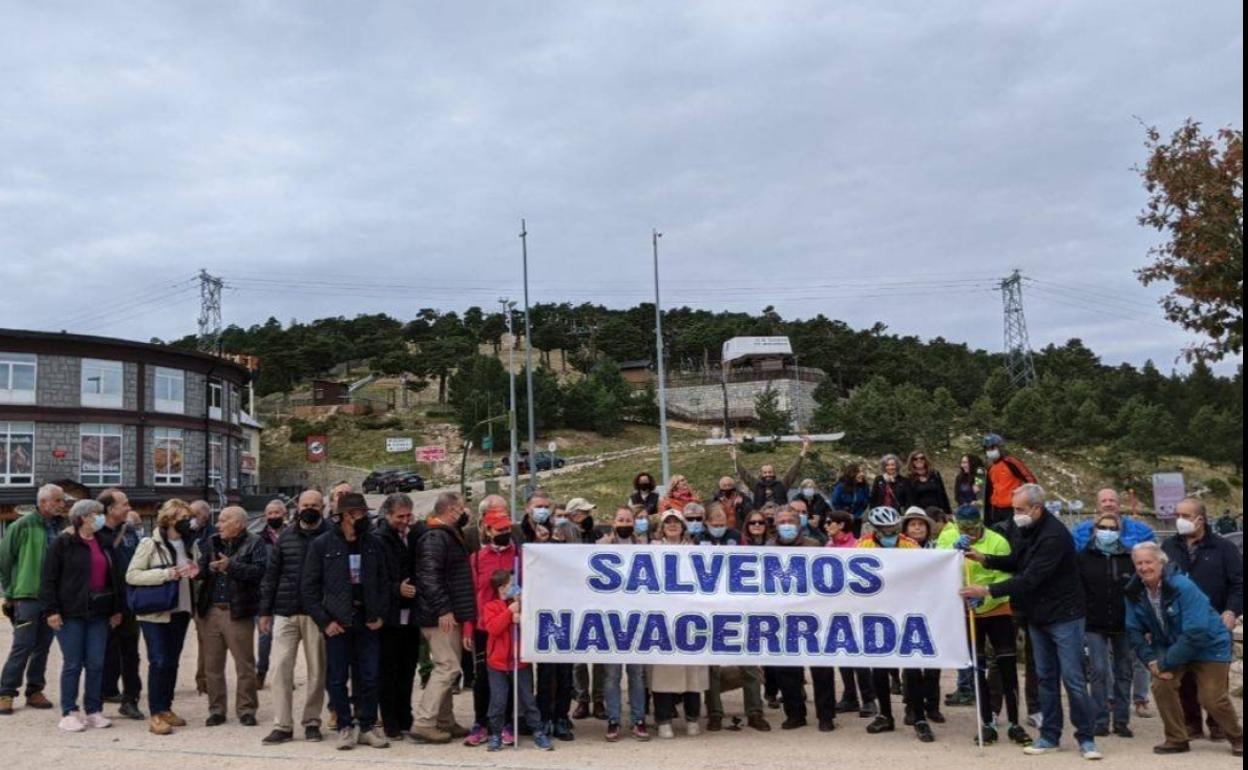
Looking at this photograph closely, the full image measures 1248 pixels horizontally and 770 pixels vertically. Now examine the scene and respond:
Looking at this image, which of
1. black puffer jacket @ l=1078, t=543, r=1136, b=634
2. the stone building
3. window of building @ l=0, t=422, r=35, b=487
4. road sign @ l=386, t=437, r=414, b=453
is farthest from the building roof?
black puffer jacket @ l=1078, t=543, r=1136, b=634

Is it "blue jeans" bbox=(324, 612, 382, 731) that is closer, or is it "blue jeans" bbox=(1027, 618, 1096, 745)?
"blue jeans" bbox=(1027, 618, 1096, 745)

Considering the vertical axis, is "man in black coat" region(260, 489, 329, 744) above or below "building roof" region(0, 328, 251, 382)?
below

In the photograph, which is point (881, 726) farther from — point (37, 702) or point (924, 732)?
point (37, 702)

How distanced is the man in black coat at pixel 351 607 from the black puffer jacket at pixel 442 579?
11.7 inches

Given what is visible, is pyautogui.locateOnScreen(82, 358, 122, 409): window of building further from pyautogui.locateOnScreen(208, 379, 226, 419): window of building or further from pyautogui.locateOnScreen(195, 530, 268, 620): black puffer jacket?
pyautogui.locateOnScreen(195, 530, 268, 620): black puffer jacket

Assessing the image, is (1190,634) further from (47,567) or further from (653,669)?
(47,567)

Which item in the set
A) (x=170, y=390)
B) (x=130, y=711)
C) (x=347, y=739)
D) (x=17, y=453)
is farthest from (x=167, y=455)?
(x=347, y=739)

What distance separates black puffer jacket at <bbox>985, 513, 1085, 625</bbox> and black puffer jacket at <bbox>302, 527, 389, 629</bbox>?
15.9 feet

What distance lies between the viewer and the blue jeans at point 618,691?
822 cm

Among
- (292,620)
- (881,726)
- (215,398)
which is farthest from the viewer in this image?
(215,398)

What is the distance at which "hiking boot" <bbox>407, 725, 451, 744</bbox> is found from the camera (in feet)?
26.5

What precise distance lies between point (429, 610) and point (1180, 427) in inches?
2167

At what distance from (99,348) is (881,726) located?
43162 mm

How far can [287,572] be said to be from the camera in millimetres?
8172
